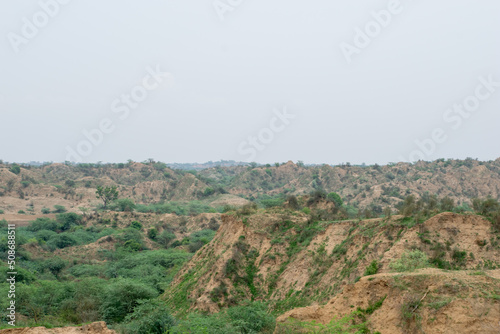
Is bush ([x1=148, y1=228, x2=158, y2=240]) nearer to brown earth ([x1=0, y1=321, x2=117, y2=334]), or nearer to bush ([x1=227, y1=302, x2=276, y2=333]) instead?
bush ([x1=227, y1=302, x2=276, y2=333])

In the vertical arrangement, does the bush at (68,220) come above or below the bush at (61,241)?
above

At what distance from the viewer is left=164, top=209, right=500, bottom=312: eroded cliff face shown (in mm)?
18719

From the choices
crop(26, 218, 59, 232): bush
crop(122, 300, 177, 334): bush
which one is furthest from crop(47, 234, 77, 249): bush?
crop(122, 300, 177, 334): bush

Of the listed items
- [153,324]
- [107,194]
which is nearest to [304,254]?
[153,324]

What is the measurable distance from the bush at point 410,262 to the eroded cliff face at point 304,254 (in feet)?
3.03

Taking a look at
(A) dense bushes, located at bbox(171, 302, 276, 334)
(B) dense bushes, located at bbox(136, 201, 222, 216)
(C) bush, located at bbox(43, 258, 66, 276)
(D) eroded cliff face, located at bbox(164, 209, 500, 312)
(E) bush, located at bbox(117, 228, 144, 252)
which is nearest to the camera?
(A) dense bushes, located at bbox(171, 302, 276, 334)

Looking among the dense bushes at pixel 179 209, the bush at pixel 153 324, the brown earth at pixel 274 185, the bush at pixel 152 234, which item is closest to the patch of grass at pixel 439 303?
the bush at pixel 153 324

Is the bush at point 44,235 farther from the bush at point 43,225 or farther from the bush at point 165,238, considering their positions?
the bush at point 165,238

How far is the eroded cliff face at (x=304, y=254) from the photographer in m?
18.7

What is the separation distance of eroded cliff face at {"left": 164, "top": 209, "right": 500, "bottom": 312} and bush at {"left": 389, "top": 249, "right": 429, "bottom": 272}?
92cm

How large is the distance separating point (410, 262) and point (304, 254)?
26.6 ft

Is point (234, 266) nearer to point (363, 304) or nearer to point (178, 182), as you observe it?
point (363, 304)

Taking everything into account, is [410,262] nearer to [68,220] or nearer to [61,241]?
[61,241]

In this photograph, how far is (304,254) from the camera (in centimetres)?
2400
